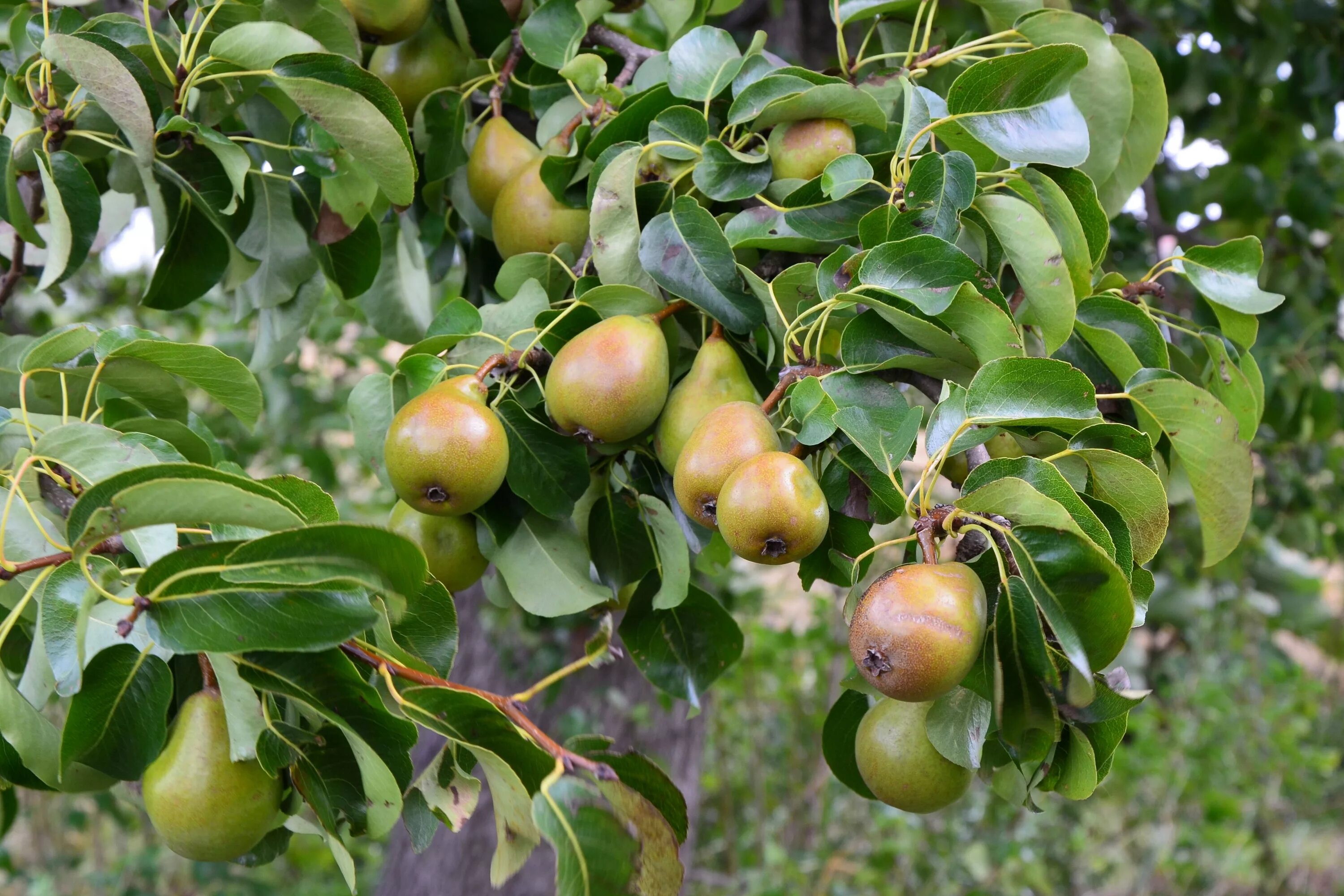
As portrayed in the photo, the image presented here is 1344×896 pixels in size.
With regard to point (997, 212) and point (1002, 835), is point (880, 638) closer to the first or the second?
point (997, 212)

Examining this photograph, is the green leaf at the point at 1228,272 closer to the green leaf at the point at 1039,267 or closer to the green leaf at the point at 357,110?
the green leaf at the point at 1039,267

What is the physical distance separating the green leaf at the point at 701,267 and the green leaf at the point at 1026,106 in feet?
0.77

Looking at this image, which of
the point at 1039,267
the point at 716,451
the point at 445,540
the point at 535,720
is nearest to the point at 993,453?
the point at 1039,267

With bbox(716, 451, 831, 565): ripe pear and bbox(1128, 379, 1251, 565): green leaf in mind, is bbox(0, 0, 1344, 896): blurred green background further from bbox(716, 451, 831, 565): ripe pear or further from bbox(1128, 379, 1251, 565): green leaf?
bbox(716, 451, 831, 565): ripe pear

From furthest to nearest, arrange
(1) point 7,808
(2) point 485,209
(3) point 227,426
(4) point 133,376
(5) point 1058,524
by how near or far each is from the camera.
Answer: (3) point 227,426
(1) point 7,808
(2) point 485,209
(4) point 133,376
(5) point 1058,524

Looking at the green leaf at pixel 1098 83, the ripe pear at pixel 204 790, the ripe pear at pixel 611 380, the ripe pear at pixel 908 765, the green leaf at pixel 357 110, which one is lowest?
the ripe pear at pixel 908 765

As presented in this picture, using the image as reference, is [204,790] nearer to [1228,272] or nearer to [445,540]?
[445,540]

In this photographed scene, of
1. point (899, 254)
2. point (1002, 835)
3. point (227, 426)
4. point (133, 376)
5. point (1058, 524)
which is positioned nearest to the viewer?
point (1058, 524)

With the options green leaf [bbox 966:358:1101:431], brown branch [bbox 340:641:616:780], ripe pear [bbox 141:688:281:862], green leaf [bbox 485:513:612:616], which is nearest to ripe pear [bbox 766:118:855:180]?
green leaf [bbox 966:358:1101:431]

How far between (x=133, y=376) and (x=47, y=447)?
20 cm

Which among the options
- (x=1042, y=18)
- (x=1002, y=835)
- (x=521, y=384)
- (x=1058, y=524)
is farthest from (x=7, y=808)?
(x=1002, y=835)

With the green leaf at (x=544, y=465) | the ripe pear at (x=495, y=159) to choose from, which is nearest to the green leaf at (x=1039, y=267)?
the green leaf at (x=544, y=465)

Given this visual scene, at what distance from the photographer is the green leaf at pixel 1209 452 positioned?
0.88 metres

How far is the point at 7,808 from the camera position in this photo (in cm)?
140
